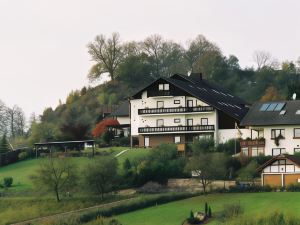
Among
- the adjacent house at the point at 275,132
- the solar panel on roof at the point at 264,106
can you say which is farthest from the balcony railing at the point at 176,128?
the adjacent house at the point at 275,132

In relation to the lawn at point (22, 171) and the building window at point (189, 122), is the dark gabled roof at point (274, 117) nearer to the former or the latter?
the building window at point (189, 122)

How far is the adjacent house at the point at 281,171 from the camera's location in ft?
189

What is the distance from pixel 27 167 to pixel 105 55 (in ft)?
113

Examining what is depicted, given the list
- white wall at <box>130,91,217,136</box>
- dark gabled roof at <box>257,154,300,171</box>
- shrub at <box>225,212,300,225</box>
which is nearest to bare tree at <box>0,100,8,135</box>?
white wall at <box>130,91,217,136</box>

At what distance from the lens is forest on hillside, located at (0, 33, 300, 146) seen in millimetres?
105062

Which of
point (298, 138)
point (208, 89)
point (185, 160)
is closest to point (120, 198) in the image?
point (185, 160)

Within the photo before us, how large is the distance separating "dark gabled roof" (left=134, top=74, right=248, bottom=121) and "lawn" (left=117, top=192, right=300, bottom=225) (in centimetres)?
1884

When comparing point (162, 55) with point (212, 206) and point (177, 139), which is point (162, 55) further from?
point (212, 206)

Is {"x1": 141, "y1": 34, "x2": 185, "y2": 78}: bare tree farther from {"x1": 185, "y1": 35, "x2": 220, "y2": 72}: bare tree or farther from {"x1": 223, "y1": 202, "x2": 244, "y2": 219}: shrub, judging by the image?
{"x1": 223, "y1": 202, "x2": 244, "y2": 219}: shrub

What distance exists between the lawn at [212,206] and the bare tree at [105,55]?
167ft

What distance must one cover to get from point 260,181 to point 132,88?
52874 mm

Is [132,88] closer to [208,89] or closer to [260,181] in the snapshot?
[208,89]

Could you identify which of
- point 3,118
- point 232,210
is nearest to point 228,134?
point 232,210

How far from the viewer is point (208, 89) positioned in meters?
80.8
